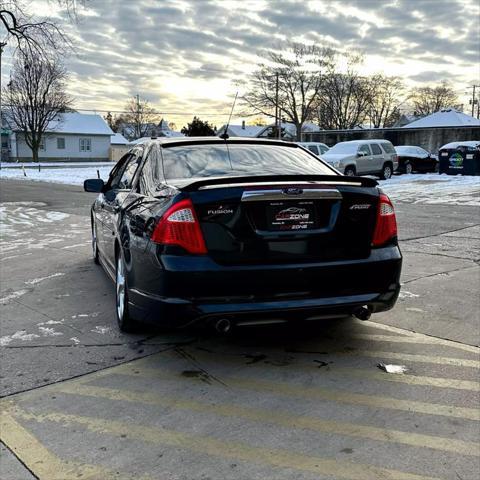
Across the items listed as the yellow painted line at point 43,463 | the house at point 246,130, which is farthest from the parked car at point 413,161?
the house at point 246,130

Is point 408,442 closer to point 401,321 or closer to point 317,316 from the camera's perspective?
point 317,316

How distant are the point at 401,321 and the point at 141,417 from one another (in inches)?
107

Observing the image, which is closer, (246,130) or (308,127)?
(308,127)

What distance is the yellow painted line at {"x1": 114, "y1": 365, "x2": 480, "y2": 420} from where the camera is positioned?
3273mm

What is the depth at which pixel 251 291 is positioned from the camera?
3.51 m

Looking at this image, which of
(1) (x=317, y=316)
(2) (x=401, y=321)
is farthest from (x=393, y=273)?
(2) (x=401, y=321)

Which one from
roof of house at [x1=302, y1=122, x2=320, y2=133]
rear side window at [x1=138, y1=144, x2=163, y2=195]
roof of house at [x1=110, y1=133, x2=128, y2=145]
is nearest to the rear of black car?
rear side window at [x1=138, y1=144, x2=163, y2=195]

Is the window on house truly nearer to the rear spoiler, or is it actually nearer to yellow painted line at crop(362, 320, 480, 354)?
yellow painted line at crop(362, 320, 480, 354)

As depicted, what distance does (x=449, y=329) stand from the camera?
15.4 feet

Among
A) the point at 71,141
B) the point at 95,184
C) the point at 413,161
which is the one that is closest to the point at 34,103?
the point at 71,141

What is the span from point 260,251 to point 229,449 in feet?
4.13

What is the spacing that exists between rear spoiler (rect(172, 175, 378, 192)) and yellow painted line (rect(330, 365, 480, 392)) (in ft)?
4.36

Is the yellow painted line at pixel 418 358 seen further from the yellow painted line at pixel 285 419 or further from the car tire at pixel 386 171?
the car tire at pixel 386 171

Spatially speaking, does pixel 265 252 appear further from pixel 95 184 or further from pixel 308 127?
pixel 308 127
